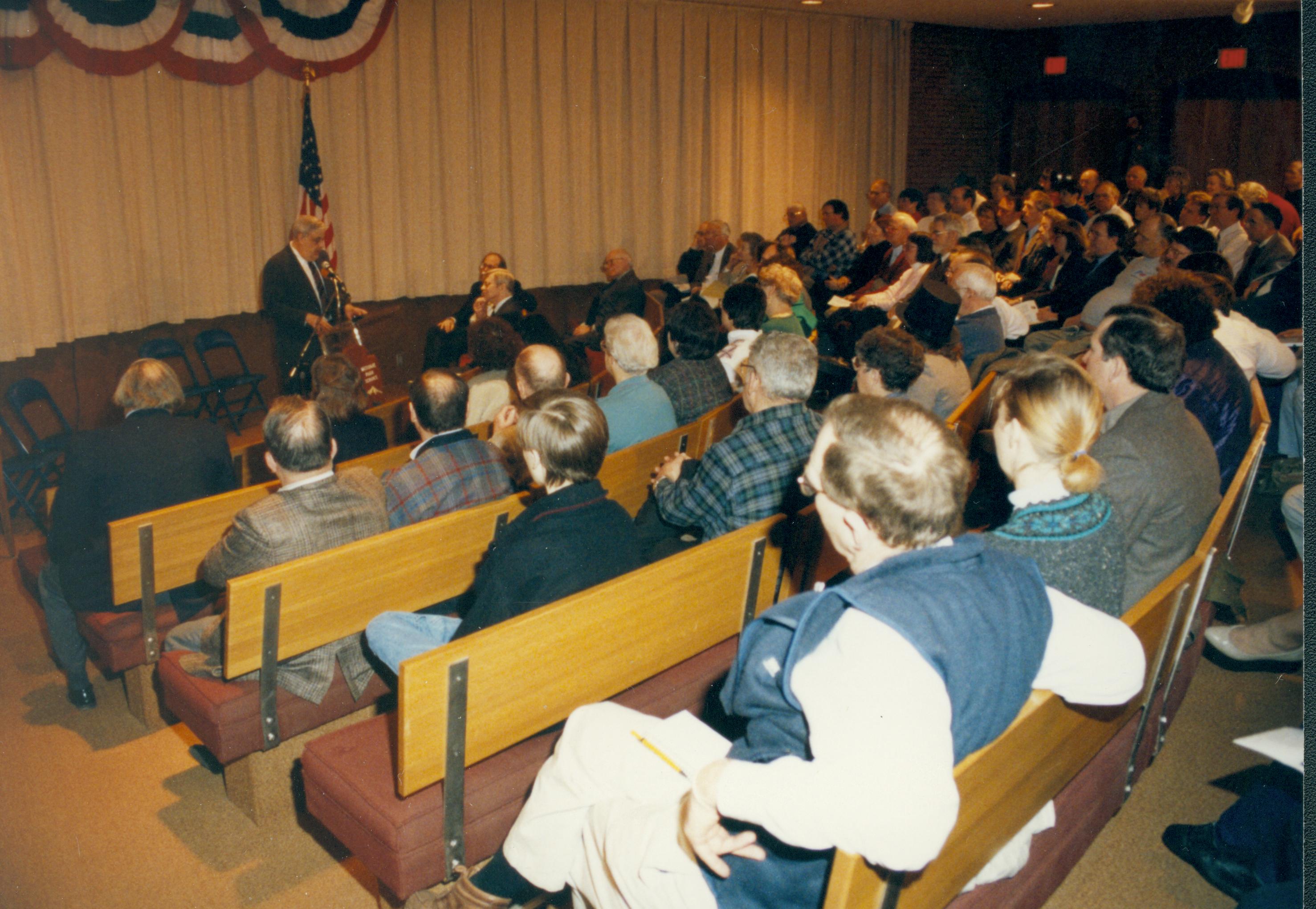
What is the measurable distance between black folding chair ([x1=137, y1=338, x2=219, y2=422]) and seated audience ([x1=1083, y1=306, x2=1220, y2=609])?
5571 millimetres

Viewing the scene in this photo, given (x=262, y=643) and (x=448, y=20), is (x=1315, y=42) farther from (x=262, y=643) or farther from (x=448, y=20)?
(x=448, y=20)

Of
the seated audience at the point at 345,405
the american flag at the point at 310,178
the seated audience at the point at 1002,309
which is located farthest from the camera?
the american flag at the point at 310,178

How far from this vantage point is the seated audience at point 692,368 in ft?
14.2

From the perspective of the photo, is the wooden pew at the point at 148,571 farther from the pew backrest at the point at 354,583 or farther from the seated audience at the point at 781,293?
the seated audience at the point at 781,293

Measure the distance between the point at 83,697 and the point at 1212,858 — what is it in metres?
3.60

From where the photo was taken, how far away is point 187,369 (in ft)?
23.5

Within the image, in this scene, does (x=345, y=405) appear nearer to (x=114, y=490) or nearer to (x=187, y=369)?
(x=114, y=490)

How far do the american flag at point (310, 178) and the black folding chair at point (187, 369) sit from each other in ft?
4.11

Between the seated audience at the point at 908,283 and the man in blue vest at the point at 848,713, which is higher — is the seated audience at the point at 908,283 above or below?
above

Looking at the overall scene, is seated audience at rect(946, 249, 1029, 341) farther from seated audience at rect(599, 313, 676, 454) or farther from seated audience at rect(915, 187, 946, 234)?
seated audience at rect(915, 187, 946, 234)

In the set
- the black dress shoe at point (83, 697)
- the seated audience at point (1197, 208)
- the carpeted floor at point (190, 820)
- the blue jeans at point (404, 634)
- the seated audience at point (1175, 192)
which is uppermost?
the seated audience at point (1175, 192)

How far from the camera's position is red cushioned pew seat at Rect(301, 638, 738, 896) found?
7.24ft

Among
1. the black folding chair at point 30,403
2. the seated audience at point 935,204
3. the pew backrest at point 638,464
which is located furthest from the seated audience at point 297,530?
the seated audience at point 935,204

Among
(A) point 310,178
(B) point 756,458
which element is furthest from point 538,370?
(A) point 310,178
